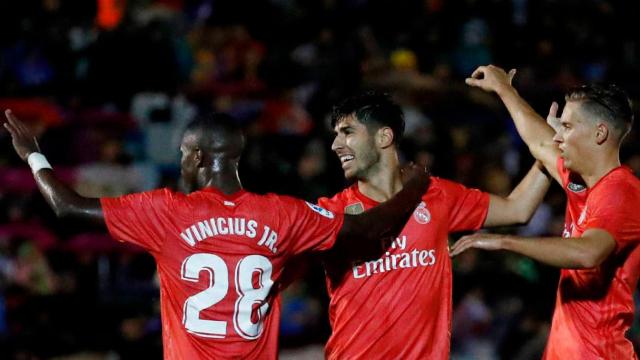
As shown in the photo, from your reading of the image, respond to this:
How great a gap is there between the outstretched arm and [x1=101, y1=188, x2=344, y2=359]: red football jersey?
0.98m

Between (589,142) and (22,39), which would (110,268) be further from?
(589,142)

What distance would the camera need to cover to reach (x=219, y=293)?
5.54 m

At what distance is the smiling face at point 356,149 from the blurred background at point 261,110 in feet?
11.7

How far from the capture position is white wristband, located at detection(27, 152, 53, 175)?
18.8 ft

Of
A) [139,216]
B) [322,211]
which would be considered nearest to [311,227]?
[322,211]

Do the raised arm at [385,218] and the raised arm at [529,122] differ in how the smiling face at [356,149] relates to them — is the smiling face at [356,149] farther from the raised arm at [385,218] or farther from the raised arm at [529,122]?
the raised arm at [529,122]

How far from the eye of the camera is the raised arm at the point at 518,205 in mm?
6453

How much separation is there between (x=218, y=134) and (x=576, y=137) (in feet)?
6.44

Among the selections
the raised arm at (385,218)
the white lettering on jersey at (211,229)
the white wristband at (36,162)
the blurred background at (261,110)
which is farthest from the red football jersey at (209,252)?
the blurred background at (261,110)

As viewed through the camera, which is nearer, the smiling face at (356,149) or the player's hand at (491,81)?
the smiling face at (356,149)

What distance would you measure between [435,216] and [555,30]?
28.2 ft

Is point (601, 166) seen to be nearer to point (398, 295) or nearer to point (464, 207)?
point (464, 207)

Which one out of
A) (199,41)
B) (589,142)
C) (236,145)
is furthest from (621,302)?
(199,41)

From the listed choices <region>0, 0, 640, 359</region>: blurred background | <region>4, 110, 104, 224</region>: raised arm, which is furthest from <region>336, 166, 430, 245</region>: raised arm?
<region>0, 0, 640, 359</region>: blurred background
